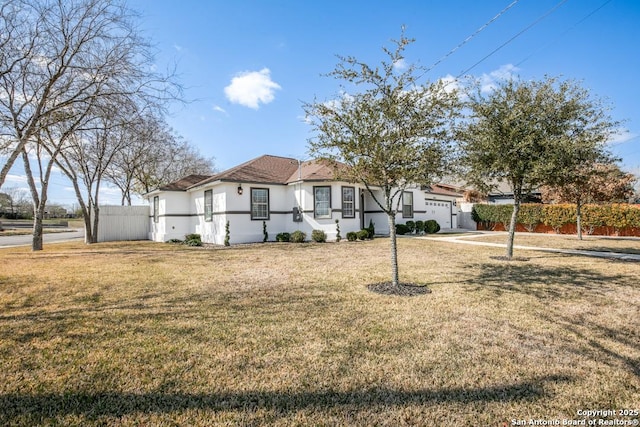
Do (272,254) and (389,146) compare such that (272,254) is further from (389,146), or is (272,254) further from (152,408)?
(152,408)

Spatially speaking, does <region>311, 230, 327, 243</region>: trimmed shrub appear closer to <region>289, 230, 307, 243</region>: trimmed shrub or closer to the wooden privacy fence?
<region>289, 230, 307, 243</region>: trimmed shrub

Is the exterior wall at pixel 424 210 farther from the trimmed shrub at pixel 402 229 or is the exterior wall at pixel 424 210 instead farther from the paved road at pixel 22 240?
the paved road at pixel 22 240

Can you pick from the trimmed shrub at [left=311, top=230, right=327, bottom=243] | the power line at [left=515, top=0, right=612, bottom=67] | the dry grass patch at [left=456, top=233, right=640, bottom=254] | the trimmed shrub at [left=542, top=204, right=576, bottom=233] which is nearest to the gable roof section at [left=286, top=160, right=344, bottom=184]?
the trimmed shrub at [left=311, top=230, right=327, bottom=243]

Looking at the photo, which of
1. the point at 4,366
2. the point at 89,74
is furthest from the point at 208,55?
the point at 4,366

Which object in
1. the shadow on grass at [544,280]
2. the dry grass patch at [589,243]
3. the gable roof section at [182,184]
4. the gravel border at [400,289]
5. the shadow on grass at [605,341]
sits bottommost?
the shadow on grass at [605,341]

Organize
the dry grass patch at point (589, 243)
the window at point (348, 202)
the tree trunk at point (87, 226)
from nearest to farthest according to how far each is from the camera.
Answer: the dry grass patch at point (589, 243), the window at point (348, 202), the tree trunk at point (87, 226)

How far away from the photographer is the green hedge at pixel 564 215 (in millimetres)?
17578

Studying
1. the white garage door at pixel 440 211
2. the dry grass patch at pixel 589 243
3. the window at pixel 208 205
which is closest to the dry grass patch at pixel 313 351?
the dry grass patch at pixel 589 243

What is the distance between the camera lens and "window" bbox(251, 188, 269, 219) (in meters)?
16.0

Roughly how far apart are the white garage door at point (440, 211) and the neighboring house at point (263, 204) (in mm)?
5506

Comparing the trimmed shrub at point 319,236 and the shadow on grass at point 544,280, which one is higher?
the trimmed shrub at point 319,236

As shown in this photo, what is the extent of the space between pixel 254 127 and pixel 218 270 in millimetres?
9601

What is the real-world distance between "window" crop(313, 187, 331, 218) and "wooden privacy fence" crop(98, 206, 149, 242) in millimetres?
13151

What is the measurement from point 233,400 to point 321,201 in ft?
44.4
